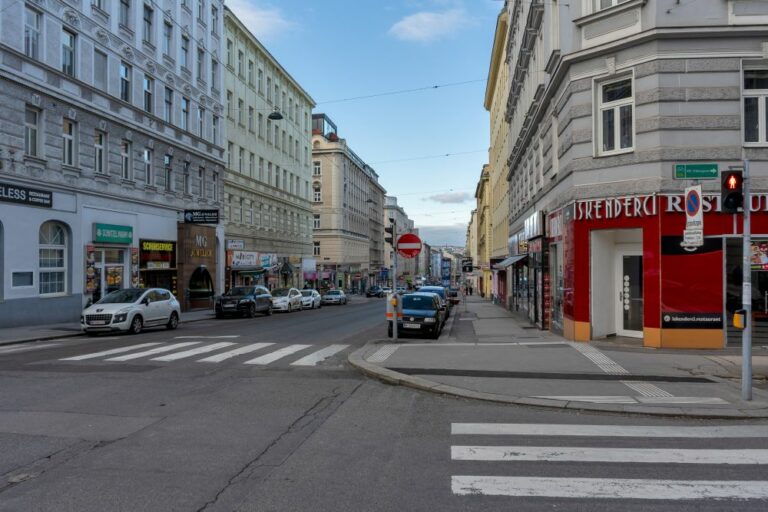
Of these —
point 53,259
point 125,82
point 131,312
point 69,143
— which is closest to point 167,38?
point 125,82

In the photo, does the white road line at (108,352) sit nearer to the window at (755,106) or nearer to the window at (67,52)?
the window at (67,52)

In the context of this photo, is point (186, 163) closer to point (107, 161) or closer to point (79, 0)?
point (107, 161)

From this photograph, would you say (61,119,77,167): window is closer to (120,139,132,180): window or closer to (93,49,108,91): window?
(93,49,108,91): window

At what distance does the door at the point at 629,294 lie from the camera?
14.2 m

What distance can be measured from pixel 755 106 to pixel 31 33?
23.6 metres

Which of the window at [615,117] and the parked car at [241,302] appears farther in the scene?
the parked car at [241,302]

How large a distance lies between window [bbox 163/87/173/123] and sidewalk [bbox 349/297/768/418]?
23.1 metres

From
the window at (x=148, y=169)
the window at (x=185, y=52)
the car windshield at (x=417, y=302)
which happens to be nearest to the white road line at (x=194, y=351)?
the car windshield at (x=417, y=302)

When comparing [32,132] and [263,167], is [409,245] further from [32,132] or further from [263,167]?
[263,167]

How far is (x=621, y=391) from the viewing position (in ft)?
29.2

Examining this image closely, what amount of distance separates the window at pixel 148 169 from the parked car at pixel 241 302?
6963 mm

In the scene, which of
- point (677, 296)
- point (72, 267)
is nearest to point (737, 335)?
point (677, 296)

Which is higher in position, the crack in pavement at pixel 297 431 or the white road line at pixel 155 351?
the crack in pavement at pixel 297 431

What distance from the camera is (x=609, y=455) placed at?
586 centimetres
